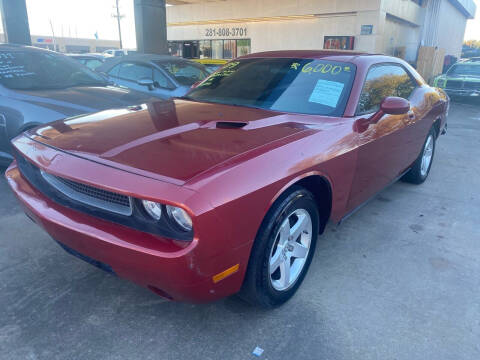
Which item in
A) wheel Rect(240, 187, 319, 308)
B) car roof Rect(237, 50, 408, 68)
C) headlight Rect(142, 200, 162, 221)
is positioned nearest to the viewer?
headlight Rect(142, 200, 162, 221)

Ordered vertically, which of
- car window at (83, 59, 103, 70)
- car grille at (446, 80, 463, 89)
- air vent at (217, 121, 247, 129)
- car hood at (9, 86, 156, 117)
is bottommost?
car grille at (446, 80, 463, 89)

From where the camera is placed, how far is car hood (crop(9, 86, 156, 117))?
3980 mm

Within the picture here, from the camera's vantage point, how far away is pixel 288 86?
298 cm

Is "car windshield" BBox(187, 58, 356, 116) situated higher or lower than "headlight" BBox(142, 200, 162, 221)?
higher

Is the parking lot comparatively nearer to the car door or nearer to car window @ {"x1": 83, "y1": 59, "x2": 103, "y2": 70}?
the car door

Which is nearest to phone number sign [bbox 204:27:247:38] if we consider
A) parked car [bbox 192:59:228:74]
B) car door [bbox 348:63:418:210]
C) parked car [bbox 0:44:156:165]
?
parked car [bbox 192:59:228:74]

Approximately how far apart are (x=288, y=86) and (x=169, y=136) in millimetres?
1228

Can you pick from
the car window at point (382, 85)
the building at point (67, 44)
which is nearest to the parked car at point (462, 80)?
the car window at point (382, 85)

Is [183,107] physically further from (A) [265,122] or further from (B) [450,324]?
(B) [450,324]

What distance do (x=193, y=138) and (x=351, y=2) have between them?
1702 cm

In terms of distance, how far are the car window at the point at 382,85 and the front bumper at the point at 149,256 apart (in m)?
A: 1.75

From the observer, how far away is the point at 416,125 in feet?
12.5

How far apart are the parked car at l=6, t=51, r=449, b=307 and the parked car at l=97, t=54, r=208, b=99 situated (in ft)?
10.3

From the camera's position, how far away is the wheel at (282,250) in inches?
78.6
